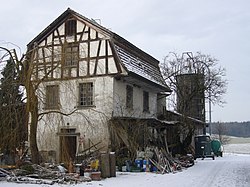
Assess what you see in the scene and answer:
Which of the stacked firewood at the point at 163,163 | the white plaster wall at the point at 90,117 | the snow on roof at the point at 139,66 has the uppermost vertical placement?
the snow on roof at the point at 139,66

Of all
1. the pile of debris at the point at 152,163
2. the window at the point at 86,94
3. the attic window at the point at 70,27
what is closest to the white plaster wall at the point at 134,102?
the window at the point at 86,94

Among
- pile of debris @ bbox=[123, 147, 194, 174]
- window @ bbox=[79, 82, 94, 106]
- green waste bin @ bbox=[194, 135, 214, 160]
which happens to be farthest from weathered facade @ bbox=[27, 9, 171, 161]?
green waste bin @ bbox=[194, 135, 214, 160]

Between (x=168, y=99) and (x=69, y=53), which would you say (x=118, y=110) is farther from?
(x=168, y=99)

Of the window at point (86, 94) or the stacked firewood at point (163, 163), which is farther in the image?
the window at point (86, 94)

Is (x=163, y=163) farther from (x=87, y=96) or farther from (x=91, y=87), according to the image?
(x=91, y=87)

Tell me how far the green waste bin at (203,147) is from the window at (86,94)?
13.0 meters

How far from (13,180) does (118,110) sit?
973 cm

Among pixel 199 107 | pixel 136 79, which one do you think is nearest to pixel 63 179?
pixel 136 79

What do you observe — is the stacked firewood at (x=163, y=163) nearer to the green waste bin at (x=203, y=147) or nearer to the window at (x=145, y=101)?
the window at (x=145, y=101)

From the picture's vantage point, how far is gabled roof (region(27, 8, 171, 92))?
2217 centimetres

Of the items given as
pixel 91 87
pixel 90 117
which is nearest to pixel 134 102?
pixel 91 87

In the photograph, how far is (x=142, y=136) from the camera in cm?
2205

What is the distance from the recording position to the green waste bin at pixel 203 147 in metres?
30.9

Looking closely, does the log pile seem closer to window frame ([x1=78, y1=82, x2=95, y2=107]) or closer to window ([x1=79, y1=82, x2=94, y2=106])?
window frame ([x1=78, y1=82, x2=95, y2=107])
